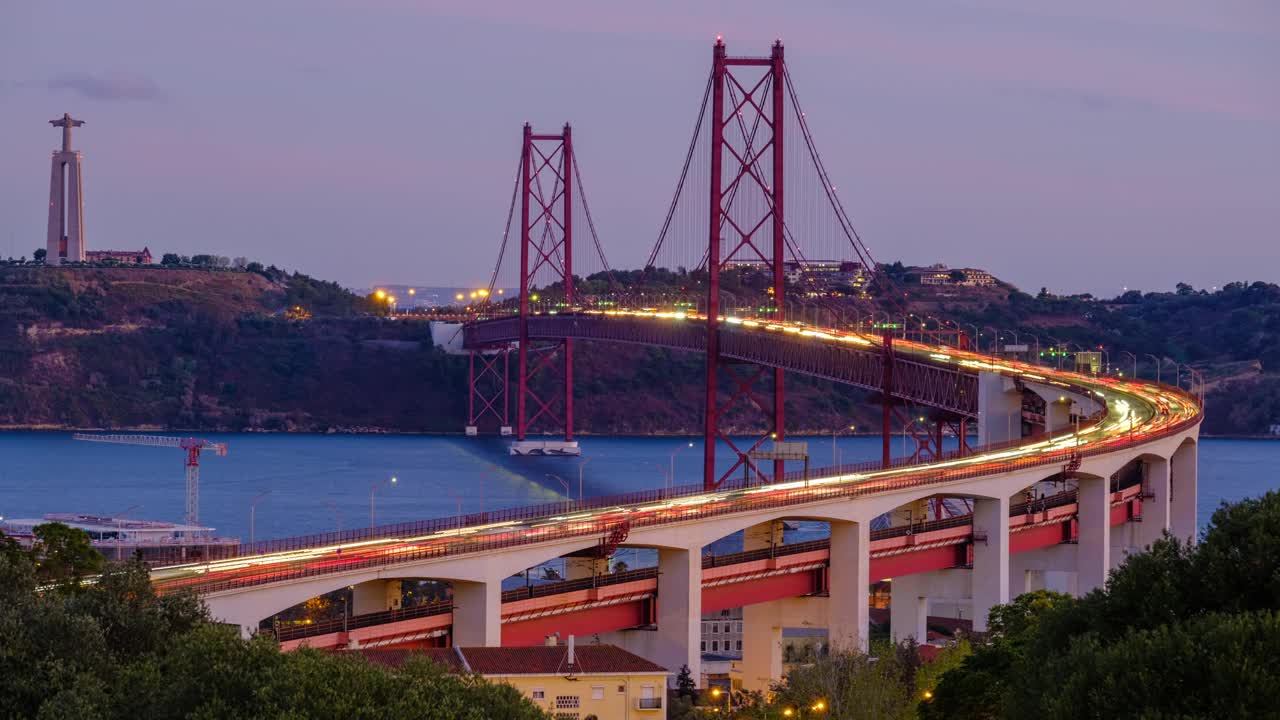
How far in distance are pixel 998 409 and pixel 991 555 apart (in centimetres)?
989

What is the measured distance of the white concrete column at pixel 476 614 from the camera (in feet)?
85.4

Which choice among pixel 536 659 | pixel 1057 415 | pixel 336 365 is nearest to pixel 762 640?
pixel 536 659

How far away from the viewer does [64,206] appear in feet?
466

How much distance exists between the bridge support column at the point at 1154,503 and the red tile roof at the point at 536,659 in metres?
22.1

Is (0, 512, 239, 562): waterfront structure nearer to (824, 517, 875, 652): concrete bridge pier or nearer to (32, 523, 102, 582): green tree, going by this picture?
(824, 517, 875, 652): concrete bridge pier

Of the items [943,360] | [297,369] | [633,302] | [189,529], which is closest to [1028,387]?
[943,360]

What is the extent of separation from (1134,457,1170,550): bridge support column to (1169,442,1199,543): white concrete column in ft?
5.04

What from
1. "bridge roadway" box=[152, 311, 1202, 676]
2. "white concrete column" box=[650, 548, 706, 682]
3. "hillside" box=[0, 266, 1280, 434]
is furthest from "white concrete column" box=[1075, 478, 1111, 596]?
"hillside" box=[0, 266, 1280, 434]

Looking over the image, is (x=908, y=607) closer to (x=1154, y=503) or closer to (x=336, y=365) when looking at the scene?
(x=1154, y=503)

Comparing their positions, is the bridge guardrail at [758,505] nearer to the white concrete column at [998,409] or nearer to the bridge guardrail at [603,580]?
the bridge guardrail at [603,580]

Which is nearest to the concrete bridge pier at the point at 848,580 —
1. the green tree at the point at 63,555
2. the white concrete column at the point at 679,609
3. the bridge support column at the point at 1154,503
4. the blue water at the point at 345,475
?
the white concrete column at the point at 679,609

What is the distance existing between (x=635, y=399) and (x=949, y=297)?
23.4 metres

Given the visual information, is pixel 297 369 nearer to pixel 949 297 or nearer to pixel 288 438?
pixel 288 438

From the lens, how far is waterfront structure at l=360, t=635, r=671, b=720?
23.6 meters
